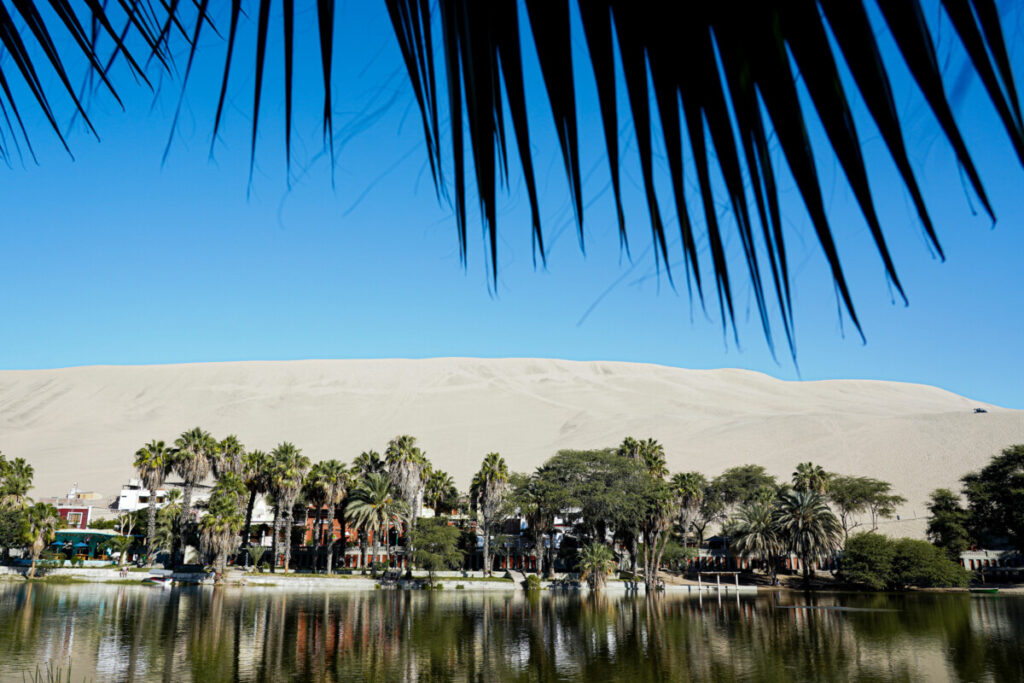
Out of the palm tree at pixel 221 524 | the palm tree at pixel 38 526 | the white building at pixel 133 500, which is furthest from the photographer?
the white building at pixel 133 500

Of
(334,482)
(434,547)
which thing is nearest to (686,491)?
(434,547)

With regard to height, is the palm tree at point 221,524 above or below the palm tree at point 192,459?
below

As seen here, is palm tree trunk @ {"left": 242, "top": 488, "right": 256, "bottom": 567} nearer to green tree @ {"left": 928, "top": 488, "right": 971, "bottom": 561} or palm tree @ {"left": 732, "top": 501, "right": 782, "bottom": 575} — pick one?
palm tree @ {"left": 732, "top": 501, "right": 782, "bottom": 575}

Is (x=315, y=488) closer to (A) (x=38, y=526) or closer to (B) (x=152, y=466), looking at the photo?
(B) (x=152, y=466)

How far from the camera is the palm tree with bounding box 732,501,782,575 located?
2498 inches

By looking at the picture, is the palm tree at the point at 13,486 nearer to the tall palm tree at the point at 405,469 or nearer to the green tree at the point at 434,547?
the tall palm tree at the point at 405,469

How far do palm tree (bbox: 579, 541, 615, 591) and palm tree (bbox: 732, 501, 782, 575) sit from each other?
1258cm

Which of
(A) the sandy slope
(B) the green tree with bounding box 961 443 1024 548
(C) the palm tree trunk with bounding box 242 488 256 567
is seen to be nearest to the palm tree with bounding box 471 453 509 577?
(C) the palm tree trunk with bounding box 242 488 256 567

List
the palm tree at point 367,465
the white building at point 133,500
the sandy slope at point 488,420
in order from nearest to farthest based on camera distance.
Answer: the palm tree at point 367,465
the white building at point 133,500
the sandy slope at point 488,420

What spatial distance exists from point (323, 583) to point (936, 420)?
4385 inches

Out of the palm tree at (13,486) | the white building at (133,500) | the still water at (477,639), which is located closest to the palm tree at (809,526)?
the still water at (477,639)

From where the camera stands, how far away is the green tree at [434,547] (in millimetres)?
58250

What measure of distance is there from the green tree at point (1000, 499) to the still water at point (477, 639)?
16066 millimetres

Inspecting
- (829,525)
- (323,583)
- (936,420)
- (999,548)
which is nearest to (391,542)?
(323,583)
